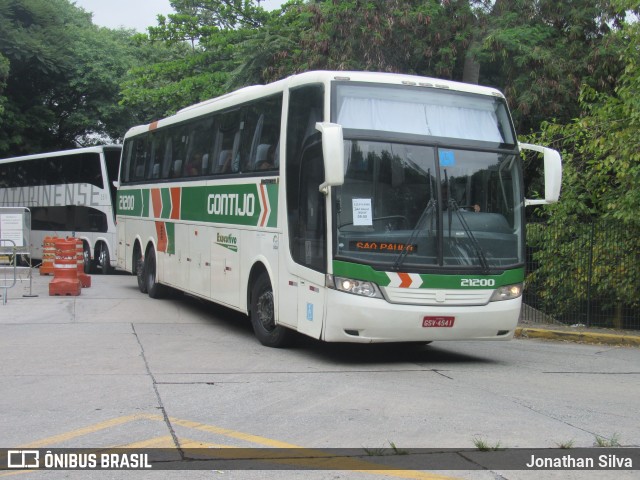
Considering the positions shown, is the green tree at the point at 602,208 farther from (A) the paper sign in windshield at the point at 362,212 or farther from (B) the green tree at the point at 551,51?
(A) the paper sign in windshield at the point at 362,212

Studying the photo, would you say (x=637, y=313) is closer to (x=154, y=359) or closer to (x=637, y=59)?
(x=637, y=59)

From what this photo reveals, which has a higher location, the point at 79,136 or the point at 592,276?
the point at 79,136

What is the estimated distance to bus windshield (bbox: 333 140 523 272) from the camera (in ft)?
31.7

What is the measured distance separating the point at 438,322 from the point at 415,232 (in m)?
1.11

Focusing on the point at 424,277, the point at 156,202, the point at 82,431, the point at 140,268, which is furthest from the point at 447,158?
the point at 140,268

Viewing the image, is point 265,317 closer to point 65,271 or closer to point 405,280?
point 405,280

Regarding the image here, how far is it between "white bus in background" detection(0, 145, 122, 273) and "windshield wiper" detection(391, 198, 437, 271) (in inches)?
691

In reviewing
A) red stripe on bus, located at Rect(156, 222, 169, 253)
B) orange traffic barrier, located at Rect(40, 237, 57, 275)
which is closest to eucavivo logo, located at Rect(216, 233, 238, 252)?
red stripe on bus, located at Rect(156, 222, 169, 253)

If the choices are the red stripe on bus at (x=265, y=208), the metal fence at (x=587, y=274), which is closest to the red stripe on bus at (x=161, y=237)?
the red stripe on bus at (x=265, y=208)

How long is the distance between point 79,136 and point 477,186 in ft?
118

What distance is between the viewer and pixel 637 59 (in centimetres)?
1536

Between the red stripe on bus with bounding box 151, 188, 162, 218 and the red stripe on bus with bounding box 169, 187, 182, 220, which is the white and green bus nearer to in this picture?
the red stripe on bus with bounding box 169, 187, 182, 220

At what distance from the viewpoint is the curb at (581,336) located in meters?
13.9

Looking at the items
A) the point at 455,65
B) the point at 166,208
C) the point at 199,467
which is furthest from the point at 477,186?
the point at 455,65
